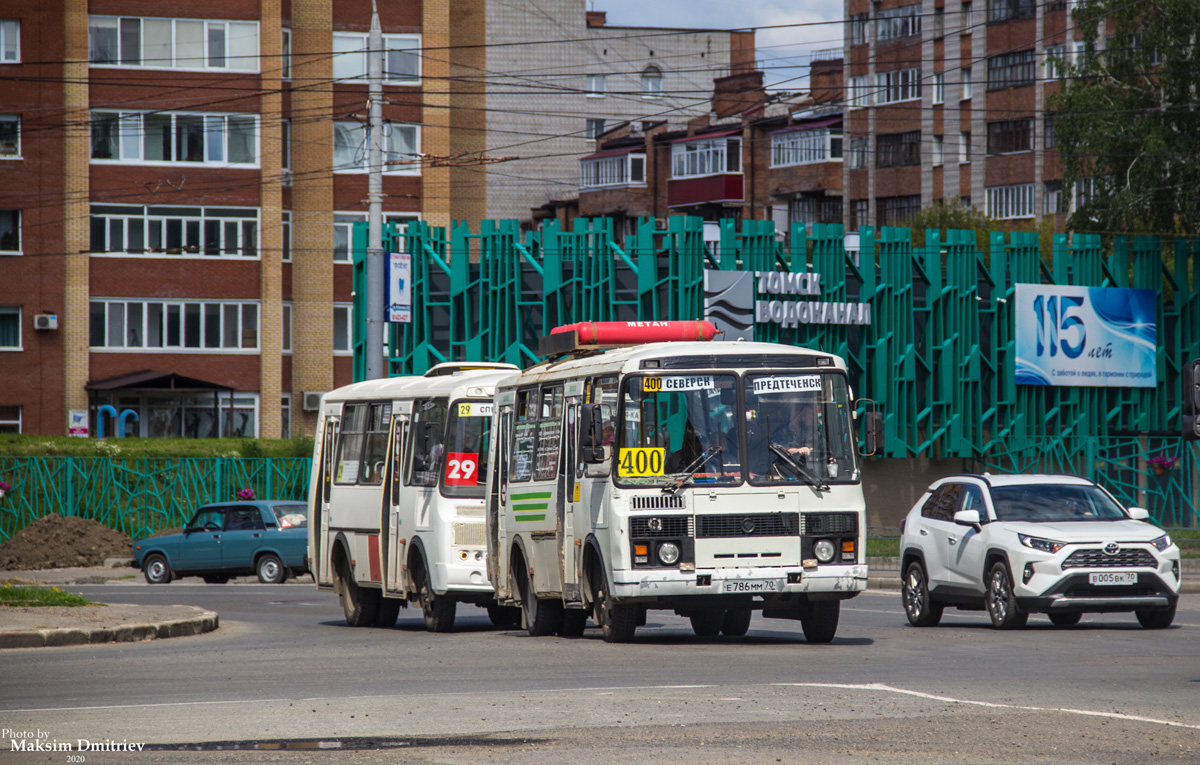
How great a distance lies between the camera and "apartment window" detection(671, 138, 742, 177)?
82.0 m

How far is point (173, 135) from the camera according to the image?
185 feet

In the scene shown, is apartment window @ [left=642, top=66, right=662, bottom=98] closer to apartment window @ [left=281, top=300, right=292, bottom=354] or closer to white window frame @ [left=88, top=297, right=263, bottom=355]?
apartment window @ [left=281, top=300, right=292, bottom=354]

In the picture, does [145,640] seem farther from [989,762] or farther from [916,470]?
[916,470]

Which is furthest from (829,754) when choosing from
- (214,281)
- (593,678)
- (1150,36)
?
(214,281)

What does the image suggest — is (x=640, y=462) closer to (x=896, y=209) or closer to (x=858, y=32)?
(x=896, y=209)

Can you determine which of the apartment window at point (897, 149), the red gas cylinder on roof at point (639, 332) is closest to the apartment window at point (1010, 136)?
the apartment window at point (897, 149)

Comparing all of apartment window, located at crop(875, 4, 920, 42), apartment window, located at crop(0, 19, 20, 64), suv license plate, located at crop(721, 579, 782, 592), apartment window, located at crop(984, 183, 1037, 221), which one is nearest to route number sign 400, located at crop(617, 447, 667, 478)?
suv license plate, located at crop(721, 579, 782, 592)

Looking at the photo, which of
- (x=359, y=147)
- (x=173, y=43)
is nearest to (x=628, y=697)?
(x=173, y=43)

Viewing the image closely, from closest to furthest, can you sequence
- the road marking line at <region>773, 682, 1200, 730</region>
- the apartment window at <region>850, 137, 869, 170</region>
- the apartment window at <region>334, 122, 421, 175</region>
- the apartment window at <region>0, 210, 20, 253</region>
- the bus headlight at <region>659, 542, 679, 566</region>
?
the road marking line at <region>773, 682, 1200, 730</region> < the bus headlight at <region>659, 542, 679, 566</region> < the apartment window at <region>0, 210, 20, 253</region> < the apartment window at <region>334, 122, 421, 175</region> < the apartment window at <region>850, 137, 869, 170</region>

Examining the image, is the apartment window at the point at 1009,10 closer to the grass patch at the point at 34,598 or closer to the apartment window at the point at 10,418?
the apartment window at the point at 10,418

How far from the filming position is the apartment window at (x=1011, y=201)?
2886 inches

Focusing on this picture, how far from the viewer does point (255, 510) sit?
32.7 m

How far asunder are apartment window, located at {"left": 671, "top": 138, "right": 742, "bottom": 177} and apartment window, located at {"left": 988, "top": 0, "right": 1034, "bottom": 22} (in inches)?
525

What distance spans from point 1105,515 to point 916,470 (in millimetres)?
24989
